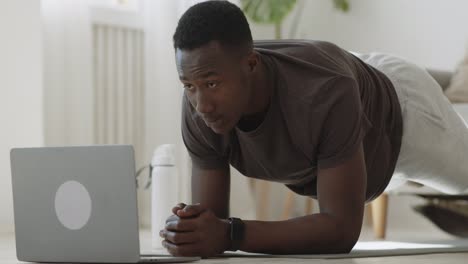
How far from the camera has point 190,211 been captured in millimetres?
1274

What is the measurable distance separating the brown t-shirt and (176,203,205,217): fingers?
0.70 feet

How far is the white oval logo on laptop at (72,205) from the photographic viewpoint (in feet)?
4.04

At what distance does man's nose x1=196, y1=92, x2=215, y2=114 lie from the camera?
49.8 inches

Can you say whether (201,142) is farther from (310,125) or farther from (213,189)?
(310,125)

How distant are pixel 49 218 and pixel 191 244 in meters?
0.25

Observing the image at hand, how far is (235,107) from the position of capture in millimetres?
1305

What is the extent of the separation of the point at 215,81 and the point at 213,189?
348mm

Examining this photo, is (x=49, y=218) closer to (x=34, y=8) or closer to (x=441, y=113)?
(x=441, y=113)

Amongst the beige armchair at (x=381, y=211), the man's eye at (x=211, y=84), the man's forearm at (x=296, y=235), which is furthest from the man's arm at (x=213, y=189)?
the beige armchair at (x=381, y=211)

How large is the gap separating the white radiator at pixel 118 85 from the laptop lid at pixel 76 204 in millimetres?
1786

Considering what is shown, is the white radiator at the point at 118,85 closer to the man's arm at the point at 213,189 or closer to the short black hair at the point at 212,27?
the man's arm at the point at 213,189

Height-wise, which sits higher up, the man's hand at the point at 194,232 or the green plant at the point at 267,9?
the green plant at the point at 267,9

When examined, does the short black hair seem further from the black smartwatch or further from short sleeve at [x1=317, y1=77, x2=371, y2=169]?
the black smartwatch

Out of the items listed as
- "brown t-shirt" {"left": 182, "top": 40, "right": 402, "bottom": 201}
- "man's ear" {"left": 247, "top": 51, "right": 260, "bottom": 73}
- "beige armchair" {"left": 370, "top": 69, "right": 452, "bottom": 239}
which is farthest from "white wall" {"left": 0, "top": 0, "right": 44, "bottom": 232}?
"man's ear" {"left": 247, "top": 51, "right": 260, "bottom": 73}
